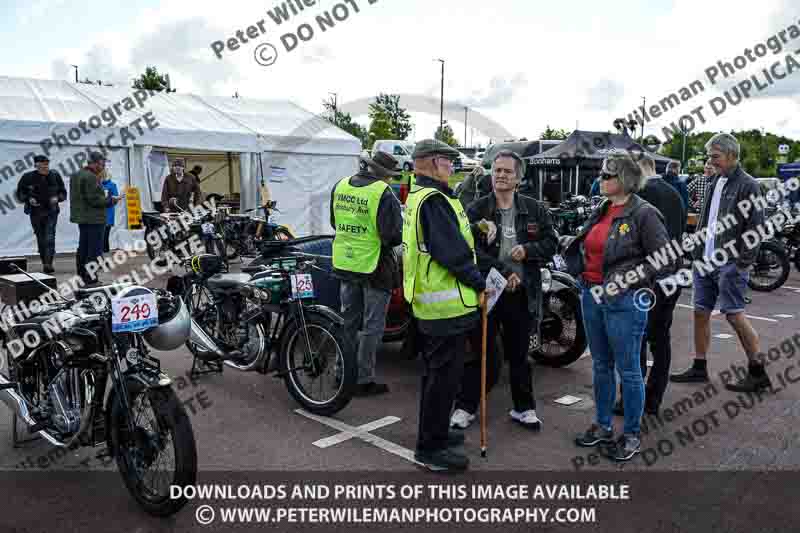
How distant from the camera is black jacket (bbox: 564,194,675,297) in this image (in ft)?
12.2

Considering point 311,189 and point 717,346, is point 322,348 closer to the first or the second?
point 717,346

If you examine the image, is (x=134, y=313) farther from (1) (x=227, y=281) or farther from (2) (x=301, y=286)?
(1) (x=227, y=281)

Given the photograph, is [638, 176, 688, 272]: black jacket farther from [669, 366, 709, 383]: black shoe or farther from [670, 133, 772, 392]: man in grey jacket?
[669, 366, 709, 383]: black shoe

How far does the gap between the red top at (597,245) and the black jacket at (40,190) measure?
9115mm

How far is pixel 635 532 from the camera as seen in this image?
3131mm

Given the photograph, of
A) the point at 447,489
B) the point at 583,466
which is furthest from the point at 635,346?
the point at 447,489

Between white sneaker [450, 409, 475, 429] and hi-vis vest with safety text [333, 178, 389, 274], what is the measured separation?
117cm

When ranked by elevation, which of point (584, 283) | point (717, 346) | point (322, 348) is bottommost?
point (717, 346)

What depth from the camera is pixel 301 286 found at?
15.3 feet

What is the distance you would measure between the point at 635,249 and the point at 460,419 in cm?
160

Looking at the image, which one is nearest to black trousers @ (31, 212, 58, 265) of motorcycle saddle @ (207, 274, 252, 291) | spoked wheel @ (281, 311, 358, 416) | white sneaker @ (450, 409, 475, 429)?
motorcycle saddle @ (207, 274, 252, 291)

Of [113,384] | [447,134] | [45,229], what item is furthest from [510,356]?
[447,134]

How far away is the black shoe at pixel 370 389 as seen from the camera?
16.7ft

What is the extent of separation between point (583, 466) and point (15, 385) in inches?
131
